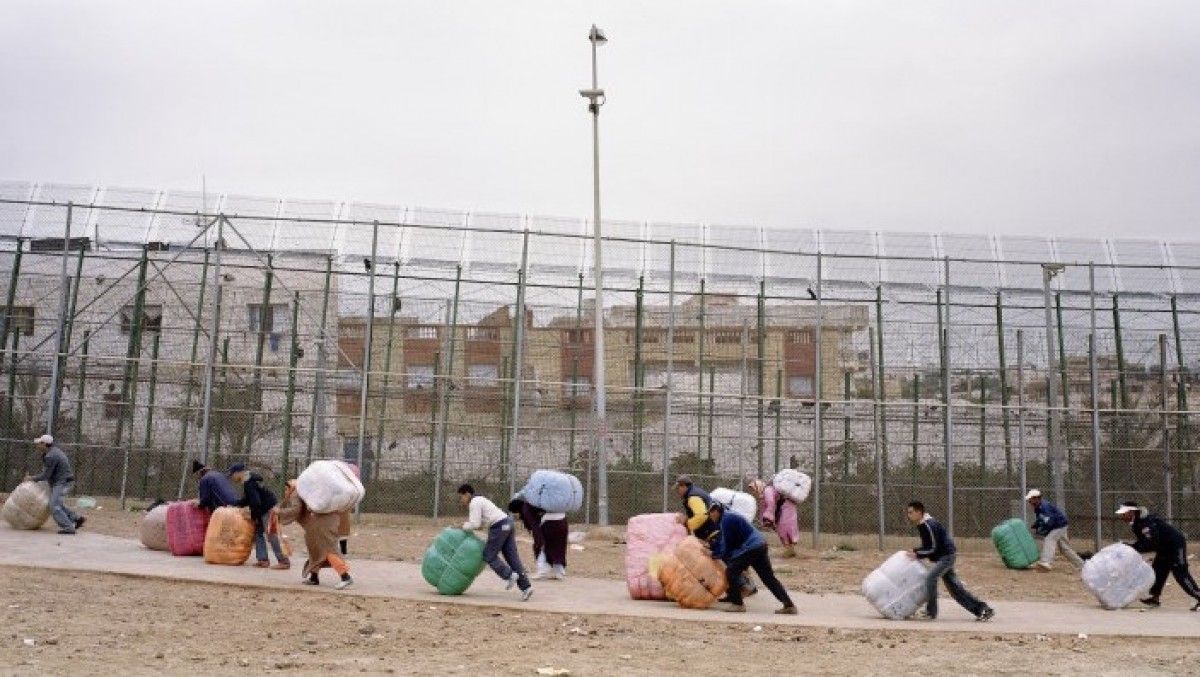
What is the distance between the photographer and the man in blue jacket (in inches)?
509

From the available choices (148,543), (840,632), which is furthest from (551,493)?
(148,543)

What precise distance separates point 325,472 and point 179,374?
13.1m

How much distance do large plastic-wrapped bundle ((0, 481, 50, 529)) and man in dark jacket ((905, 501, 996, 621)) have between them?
11.6 m

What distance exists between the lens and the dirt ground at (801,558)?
16422mm

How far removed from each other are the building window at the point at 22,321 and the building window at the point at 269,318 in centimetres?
422

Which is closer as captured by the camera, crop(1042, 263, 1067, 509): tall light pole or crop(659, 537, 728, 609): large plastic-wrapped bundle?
crop(659, 537, 728, 609): large plastic-wrapped bundle

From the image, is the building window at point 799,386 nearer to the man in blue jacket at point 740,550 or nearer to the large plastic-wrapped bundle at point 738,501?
the large plastic-wrapped bundle at point 738,501

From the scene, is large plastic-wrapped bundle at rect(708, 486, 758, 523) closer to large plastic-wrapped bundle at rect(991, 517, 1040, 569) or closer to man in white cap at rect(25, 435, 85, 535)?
large plastic-wrapped bundle at rect(991, 517, 1040, 569)

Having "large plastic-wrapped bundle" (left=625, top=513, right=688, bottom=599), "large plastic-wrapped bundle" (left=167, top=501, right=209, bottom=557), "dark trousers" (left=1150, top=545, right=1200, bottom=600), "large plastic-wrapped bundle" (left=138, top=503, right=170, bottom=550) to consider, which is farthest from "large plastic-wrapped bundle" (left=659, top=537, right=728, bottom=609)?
"large plastic-wrapped bundle" (left=138, top=503, right=170, bottom=550)

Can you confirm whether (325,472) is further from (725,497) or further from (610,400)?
(610,400)

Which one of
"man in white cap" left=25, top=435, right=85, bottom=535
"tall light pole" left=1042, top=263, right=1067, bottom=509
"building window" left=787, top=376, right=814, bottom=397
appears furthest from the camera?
"building window" left=787, top=376, right=814, bottom=397

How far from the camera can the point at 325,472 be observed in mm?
13344

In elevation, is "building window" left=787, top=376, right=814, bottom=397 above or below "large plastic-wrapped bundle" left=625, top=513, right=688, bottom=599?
above

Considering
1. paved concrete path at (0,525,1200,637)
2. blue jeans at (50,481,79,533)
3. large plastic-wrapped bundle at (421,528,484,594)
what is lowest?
paved concrete path at (0,525,1200,637)
